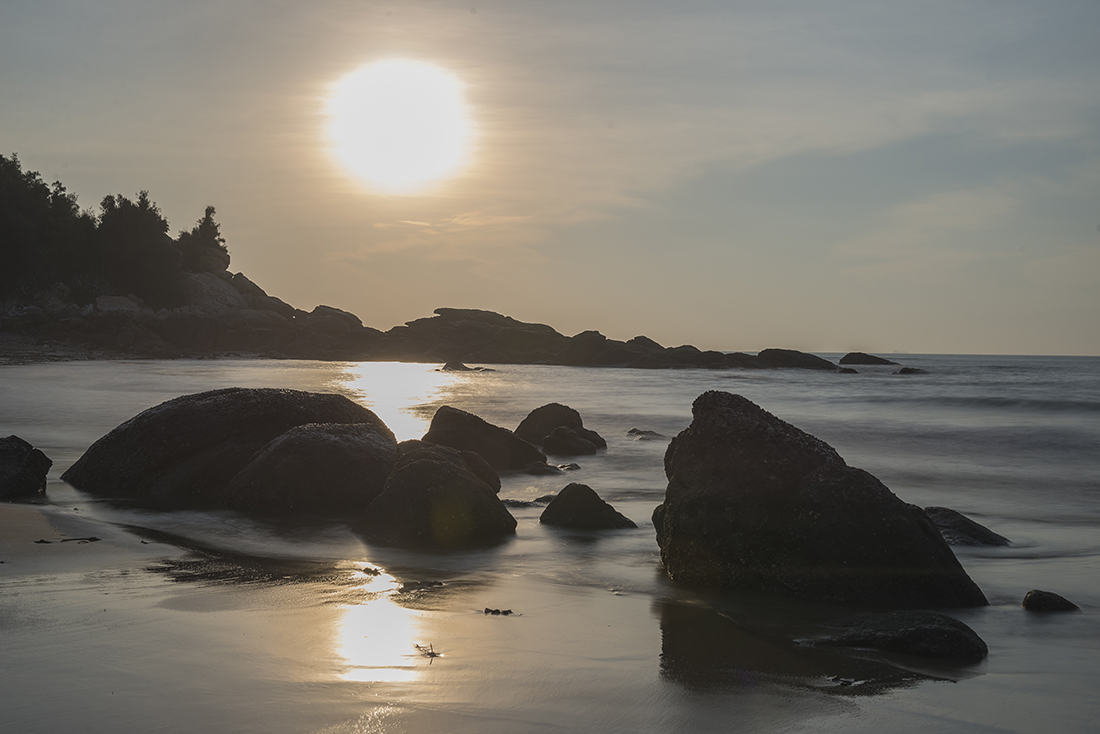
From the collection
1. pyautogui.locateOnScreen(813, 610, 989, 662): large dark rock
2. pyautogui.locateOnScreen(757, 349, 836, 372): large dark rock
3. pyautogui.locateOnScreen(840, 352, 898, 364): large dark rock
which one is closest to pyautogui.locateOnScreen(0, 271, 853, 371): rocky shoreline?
pyautogui.locateOnScreen(757, 349, 836, 372): large dark rock

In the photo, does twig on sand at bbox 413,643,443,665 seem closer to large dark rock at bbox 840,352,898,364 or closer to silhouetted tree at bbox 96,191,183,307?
silhouetted tree at bbox 96,191,183,307

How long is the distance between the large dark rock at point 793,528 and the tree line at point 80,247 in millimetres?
62014

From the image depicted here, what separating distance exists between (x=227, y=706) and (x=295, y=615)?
4.67ft

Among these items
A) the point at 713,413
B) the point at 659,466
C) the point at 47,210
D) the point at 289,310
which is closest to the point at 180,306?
the point at 47,210

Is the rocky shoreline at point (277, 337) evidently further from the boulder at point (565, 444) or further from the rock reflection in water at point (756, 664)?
the rock reflection in water at point (756, 664)

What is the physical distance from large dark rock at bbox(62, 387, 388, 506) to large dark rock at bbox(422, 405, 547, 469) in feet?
7.97

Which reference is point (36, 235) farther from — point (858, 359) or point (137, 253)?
point (858, 359)

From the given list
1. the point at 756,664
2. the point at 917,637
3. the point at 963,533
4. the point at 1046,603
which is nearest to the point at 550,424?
the point at 963,533

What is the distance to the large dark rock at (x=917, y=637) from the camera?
14.4 feet

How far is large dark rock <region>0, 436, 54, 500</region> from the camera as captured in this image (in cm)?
831

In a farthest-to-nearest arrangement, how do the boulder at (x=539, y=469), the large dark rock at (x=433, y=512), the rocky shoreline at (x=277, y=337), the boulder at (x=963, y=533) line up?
1. the rocky shoreline at (x=277, y=337)
2. the boulder at (x=539, y=469)
3. the boulder at (x=963, y=533)
4. the large dark rock at (x=433, y=512)

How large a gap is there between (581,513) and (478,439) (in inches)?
177

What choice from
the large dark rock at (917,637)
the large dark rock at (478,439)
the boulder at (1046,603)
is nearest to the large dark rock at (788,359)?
the large dark rock at (478,439)

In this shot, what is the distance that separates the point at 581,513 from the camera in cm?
810
